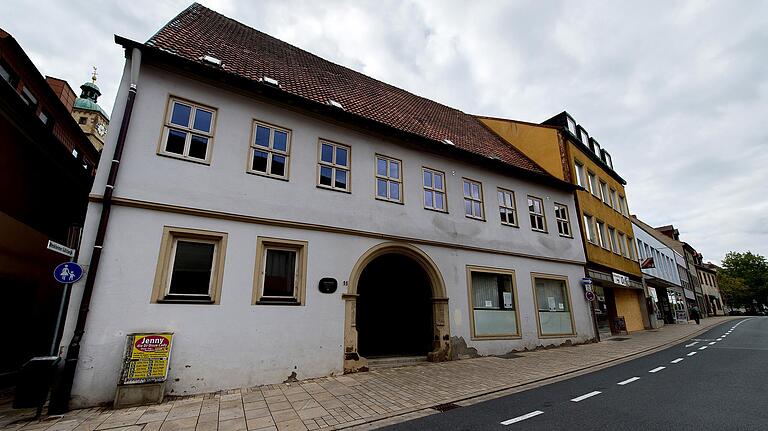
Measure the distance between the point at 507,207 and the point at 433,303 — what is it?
5435 millimetres

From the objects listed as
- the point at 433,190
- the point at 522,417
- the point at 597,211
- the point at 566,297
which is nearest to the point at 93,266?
the point at 522,417

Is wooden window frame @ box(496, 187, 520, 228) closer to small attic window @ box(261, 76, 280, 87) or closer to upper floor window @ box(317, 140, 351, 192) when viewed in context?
upper floor window @ box(317, 140, 351, 192)

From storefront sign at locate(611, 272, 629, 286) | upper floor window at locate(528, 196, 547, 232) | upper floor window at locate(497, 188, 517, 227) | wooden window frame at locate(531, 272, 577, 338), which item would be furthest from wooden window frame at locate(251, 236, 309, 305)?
storefront sign at locate(611, 272, 629, 286)

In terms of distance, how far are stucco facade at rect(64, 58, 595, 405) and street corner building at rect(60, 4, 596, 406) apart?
0.10ft

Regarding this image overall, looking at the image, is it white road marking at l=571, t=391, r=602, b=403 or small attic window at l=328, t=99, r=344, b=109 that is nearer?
white road marking at l=571, t=391, r=602, b=403

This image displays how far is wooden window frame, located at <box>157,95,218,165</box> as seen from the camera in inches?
297

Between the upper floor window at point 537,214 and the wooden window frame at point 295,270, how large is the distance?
10000mm

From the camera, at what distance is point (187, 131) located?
7906 mm

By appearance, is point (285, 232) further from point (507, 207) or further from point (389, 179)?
point (507, 207)

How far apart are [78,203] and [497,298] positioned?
51.1 feet

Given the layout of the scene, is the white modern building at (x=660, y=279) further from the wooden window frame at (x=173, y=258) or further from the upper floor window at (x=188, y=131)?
the upper floor window at (x=188, y=131)

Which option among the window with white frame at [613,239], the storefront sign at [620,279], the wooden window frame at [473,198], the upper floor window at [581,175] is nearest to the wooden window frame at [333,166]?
the wooden window frame at [473,198]

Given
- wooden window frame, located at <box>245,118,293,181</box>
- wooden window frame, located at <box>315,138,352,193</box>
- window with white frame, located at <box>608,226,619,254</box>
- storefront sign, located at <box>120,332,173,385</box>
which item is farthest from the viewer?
window with white frame, located at <box>608,226,619,254</box>

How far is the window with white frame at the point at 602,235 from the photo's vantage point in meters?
18.3
